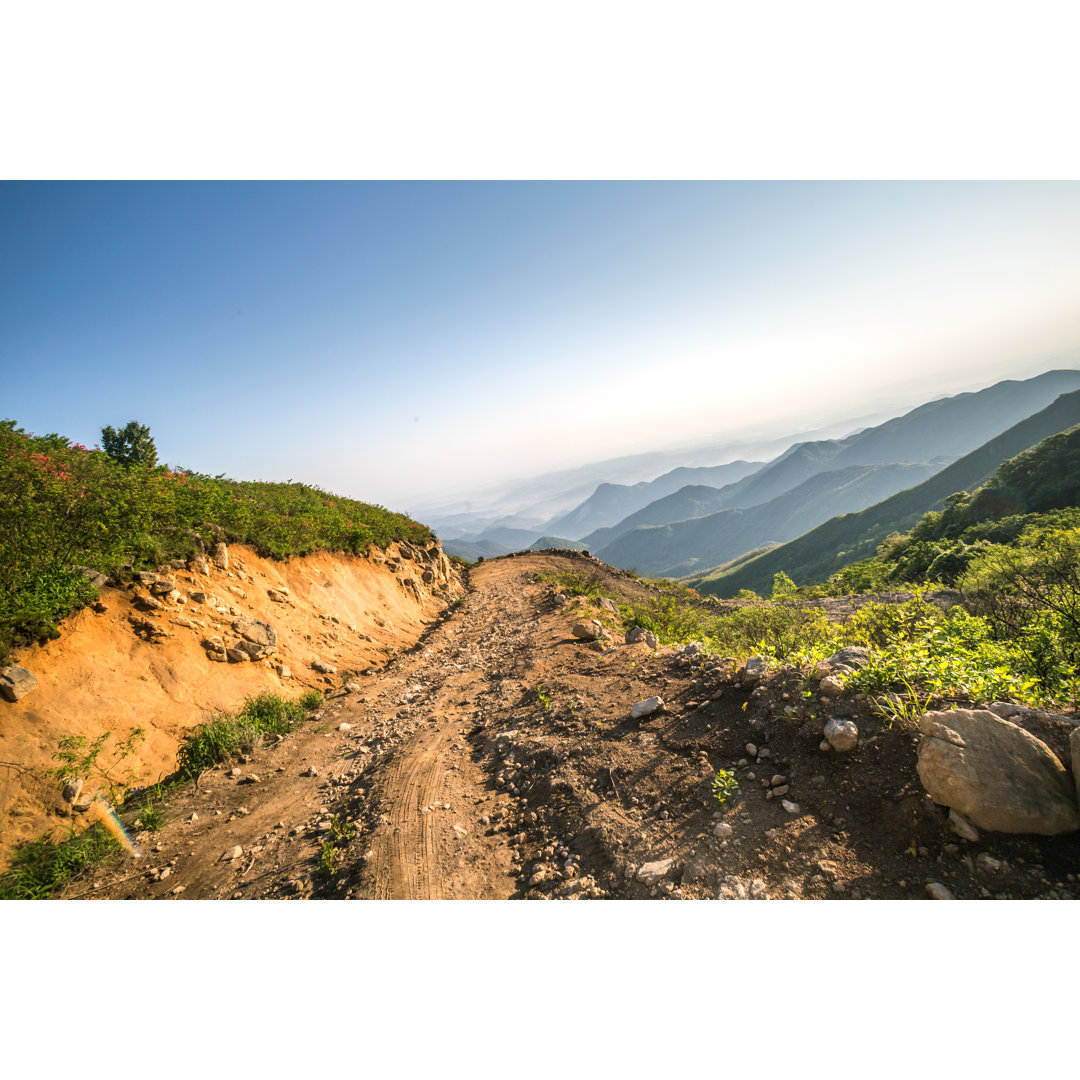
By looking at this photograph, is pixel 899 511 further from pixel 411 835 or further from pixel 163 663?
pixel 163 663

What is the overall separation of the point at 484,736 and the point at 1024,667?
6674 mm

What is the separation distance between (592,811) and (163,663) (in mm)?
7144

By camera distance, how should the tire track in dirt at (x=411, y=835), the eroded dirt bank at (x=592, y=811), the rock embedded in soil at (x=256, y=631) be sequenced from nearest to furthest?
1. the eroded dirt bank at (x=592, y=811)
2. the tire track in dirt at (x=411, y=835)
3. the rock embedded in soil at (x=256, y=631)

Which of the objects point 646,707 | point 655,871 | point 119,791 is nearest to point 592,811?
point 655,871

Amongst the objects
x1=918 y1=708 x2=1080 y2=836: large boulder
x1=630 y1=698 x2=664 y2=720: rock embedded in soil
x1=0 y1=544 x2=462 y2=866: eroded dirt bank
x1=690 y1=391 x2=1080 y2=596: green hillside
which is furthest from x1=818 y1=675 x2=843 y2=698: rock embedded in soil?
x1=690 y1=391 x2=1080 y2=596: green hillside

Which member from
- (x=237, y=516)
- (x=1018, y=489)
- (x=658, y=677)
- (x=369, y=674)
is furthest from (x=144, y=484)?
(x=1018, y=489)

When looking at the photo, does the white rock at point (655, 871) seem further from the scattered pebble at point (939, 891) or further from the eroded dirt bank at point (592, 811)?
the scattered pebble at point (939, 891)

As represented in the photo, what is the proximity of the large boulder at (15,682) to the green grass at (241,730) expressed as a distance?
1897 mm

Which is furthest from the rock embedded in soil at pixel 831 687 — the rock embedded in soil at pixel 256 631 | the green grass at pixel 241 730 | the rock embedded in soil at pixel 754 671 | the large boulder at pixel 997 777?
the rock embedded in soil at pixel 256 631

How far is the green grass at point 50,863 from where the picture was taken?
13.4 feet

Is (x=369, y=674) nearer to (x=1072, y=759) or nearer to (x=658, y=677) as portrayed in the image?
(x=658, y=677)

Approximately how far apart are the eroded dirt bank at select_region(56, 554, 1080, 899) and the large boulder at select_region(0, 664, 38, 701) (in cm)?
224

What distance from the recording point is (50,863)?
4277mm

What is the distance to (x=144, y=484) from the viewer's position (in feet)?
29.1
